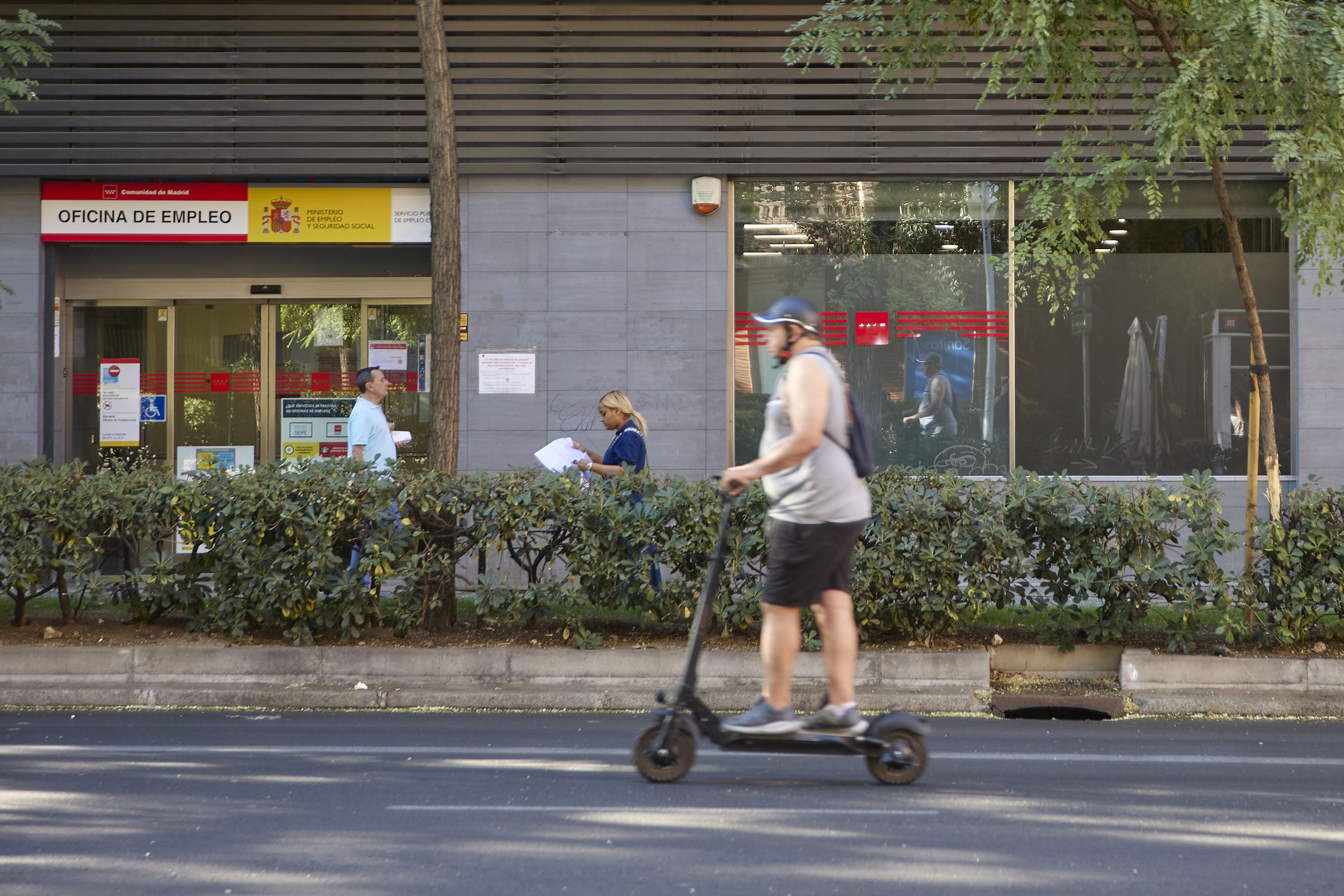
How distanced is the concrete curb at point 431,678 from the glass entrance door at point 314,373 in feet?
19.0

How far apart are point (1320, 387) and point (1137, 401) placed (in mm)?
1656

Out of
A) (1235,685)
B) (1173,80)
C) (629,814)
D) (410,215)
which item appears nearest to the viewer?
(629,814)

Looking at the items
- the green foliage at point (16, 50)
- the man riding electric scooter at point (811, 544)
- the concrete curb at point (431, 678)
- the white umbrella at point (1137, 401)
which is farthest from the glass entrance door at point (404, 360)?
the man riding electric scooter at point (811, 544)

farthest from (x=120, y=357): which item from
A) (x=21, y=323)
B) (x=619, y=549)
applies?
(x=619, y=549)

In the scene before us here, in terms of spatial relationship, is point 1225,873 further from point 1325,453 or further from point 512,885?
point 1325,453

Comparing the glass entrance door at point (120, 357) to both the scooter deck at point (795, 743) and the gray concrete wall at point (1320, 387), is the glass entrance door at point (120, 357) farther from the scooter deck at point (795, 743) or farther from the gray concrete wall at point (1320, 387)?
the gray concrete wall at point (1320, 387)

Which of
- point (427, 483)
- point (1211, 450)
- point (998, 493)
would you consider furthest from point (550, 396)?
point (1211, 450)

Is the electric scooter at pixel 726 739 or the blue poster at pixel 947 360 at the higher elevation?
the blue poster at pixel 947 360

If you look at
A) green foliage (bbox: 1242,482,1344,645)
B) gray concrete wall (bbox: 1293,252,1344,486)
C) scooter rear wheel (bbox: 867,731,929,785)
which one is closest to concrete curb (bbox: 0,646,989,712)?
green foliage (bbox: 1242,482,1344,645)

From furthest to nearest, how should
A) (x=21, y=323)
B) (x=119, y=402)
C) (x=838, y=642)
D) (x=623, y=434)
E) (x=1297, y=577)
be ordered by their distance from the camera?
(x=119, y=402) < (x=21, y=323) < (x=623, y=434) < (x=1297, y=577) < (x=838, y=642)

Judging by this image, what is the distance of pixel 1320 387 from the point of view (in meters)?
12.0

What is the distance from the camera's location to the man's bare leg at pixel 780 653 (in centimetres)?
510

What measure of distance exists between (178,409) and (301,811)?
9140 millimetres

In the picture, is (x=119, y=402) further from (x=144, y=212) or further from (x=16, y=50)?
(x=16, y=50)
